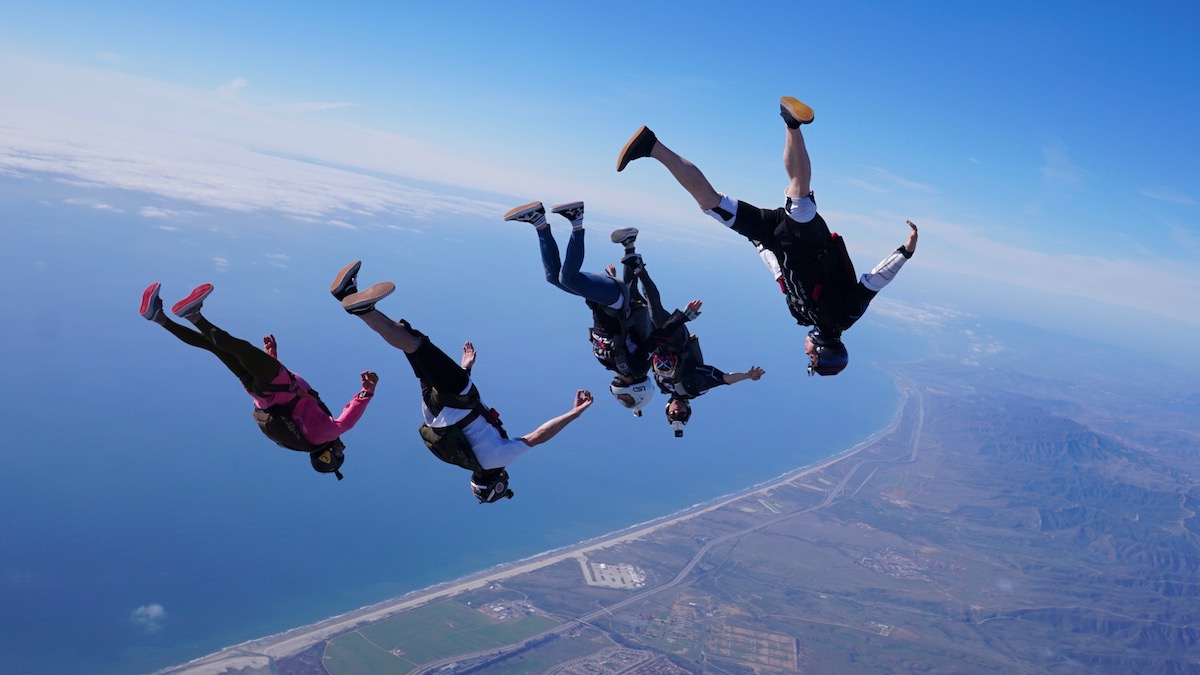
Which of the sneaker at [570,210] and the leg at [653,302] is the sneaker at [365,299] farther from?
the leg at [653,302]

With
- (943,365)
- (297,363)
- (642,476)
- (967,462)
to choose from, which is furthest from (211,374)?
(943,365)

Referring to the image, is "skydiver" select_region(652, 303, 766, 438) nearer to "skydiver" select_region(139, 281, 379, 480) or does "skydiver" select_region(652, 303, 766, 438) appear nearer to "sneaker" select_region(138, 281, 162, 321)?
"skydiver" select_region(139, 281, 379, 480)

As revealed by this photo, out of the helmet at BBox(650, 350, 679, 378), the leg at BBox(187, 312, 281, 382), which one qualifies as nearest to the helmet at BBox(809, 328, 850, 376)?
the helmet at BBox(650, 350, 679, 378)

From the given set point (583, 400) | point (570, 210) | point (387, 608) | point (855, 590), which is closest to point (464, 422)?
point (583, 400)

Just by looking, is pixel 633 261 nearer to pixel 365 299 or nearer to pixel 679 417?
pixel 679 417

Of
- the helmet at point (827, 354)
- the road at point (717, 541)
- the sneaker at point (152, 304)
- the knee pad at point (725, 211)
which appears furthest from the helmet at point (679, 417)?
the road at point (717, 541)

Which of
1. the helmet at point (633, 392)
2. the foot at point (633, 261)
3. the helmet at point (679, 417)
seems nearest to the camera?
the foot at point (633, 261)
